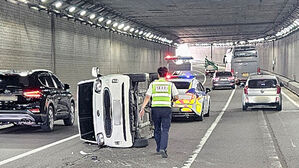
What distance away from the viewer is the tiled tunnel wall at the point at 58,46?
64.0 ft

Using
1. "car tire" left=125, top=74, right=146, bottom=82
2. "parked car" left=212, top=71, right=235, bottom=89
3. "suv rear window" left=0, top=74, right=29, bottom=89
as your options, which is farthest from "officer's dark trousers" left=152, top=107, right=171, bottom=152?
"parked car" left=212, top=71, right=235, bottom=89

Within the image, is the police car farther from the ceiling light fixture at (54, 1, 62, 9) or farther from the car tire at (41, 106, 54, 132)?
the ceiling light fixture at (54, 1, 62, 9)

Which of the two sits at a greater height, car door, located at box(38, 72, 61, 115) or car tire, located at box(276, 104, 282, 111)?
car door, located at box(38, 72, 61, 115)

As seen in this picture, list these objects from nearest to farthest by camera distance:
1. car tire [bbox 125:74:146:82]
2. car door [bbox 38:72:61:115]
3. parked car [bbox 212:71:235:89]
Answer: car tire [bbox 125:74:146:82], car door [bbox 38:72:61:115], parked car [bbox 212:71:235:89]

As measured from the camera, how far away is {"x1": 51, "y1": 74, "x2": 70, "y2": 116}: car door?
51.2ft

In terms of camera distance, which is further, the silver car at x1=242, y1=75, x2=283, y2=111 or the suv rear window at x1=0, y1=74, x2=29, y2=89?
the silver car at x1=242, y1=75, x2=283, y2=111

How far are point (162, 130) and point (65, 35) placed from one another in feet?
55.0

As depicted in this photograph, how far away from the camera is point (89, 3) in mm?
26328

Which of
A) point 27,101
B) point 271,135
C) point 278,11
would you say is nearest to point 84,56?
point 278,11

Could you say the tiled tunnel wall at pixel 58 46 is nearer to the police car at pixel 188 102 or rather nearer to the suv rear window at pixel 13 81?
the suv rear window at pixel 13 81

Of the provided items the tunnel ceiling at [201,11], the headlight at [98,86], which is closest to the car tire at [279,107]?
the tunnel ceiling at [201,11]

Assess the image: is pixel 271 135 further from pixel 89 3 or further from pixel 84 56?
pixel 84 56

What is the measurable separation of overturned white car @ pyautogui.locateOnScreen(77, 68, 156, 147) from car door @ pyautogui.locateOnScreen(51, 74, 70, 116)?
171 inches

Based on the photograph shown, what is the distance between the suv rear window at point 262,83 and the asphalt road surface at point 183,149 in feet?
16.0
